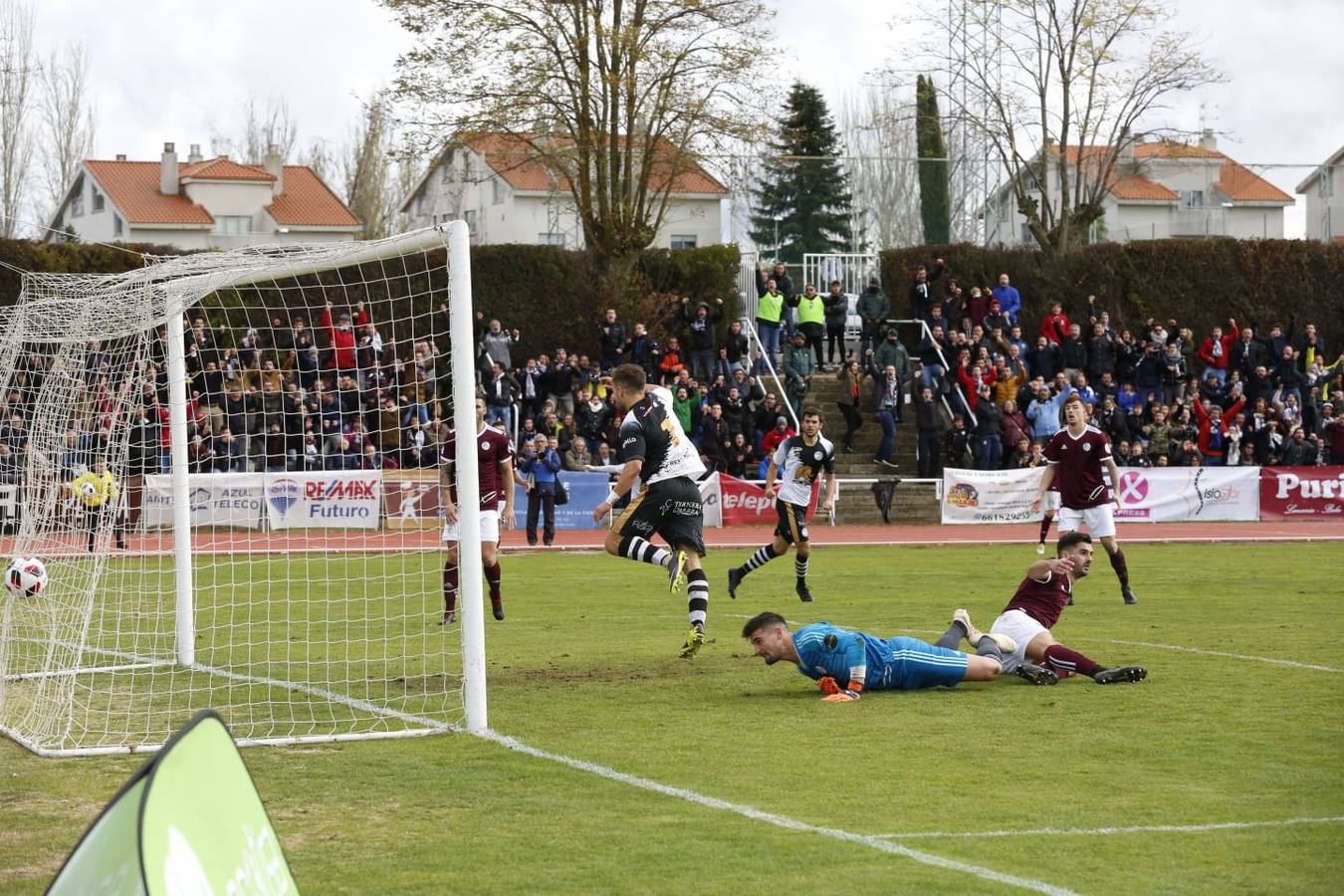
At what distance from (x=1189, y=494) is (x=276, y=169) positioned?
4842 centimetres

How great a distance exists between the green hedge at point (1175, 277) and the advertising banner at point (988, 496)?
10.5 meters

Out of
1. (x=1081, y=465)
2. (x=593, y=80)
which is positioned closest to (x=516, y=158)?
(x=593, y=80)

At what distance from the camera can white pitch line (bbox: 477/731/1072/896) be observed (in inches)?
215

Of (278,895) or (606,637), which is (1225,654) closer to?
(606,637)

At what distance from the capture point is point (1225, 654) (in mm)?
11648

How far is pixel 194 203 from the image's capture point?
66.1 meters

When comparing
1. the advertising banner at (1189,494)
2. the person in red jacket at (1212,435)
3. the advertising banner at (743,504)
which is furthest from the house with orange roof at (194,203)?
the advertising banner at (1189,494)

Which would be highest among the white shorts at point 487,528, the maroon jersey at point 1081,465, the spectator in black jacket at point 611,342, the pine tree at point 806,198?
the pine tree at point 806,198

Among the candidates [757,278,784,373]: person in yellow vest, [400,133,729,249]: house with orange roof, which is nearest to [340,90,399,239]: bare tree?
[400,133,729,249]: house with orange roof

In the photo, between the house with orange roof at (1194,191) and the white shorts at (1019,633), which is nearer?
the white shorts at (1019,633)

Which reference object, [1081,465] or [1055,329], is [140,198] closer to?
[1055,329]

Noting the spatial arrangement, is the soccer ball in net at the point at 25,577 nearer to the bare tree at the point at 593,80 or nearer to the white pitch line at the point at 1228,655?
the white pitch line at the point at 1228,655

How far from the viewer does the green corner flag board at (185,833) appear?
9.66 feet

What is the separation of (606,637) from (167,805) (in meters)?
10.1
